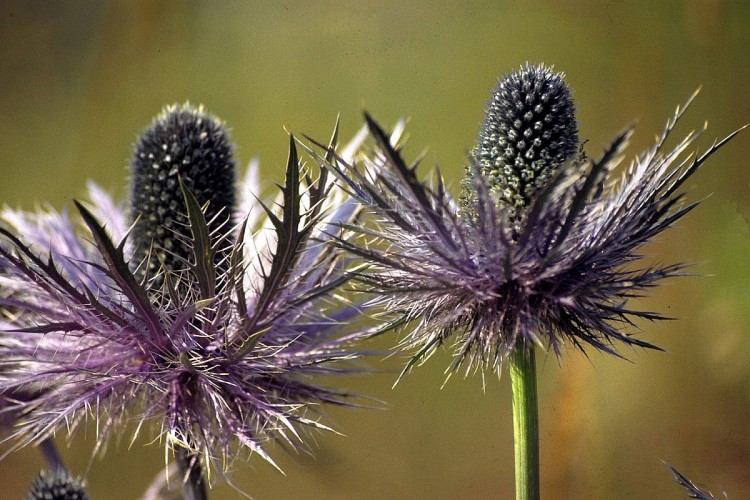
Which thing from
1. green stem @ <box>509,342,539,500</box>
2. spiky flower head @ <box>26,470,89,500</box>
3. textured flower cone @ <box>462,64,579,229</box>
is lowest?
→ spiky flower head @ <box>26,470,89,500</box>

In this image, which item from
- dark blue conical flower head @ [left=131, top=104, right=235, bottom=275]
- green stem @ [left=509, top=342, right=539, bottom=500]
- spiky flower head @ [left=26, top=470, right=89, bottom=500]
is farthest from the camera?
dark blue conical flower head @ [left=131, top=104, right=235, bottom=275]

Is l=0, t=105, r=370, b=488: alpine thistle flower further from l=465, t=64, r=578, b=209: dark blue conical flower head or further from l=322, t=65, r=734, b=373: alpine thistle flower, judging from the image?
l=465, t=64, r=578, b=209: dark blue conical flower head

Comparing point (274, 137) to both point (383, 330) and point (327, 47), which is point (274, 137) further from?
point (383, 330)

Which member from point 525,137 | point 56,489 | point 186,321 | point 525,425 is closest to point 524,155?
point 525,137

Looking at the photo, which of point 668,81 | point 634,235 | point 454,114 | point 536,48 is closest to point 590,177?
point 634,235

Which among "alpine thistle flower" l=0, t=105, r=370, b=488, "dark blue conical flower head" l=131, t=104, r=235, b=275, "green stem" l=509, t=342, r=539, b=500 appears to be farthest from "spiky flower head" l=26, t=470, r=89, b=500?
"green stem" l=509, t=342, r=539, b=500

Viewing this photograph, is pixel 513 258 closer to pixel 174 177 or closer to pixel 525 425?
pixel 525 425

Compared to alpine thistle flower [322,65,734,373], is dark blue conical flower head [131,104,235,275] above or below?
above
